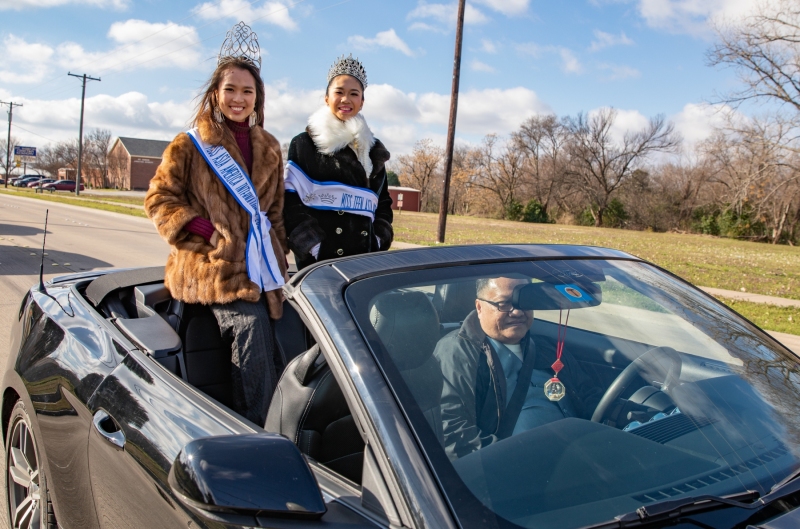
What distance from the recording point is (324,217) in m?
3.41

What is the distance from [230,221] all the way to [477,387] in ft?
5.85

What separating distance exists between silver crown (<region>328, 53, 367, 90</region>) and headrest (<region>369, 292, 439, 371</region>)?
7.15 ft

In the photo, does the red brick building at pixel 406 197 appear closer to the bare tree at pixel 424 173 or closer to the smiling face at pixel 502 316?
the bare tree at pixel 424 173

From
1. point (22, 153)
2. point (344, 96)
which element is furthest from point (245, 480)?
point (22, 153)

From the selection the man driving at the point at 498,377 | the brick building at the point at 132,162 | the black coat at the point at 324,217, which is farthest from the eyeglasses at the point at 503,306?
the brick building at the point at 132,162

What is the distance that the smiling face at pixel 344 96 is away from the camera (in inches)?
135

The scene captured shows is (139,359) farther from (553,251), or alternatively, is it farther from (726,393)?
(726,393)

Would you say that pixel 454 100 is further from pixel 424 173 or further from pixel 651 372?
pixel 424 173

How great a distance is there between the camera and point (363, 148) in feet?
11.5

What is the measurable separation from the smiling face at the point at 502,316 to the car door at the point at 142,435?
0.71 m

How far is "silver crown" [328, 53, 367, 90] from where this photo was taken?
3.46m

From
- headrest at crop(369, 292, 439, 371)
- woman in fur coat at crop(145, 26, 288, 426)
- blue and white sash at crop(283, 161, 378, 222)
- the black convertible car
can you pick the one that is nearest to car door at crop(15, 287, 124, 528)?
the black convertible car

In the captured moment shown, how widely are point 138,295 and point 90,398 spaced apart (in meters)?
0.83

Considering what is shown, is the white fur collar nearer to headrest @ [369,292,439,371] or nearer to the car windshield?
the car windshield
